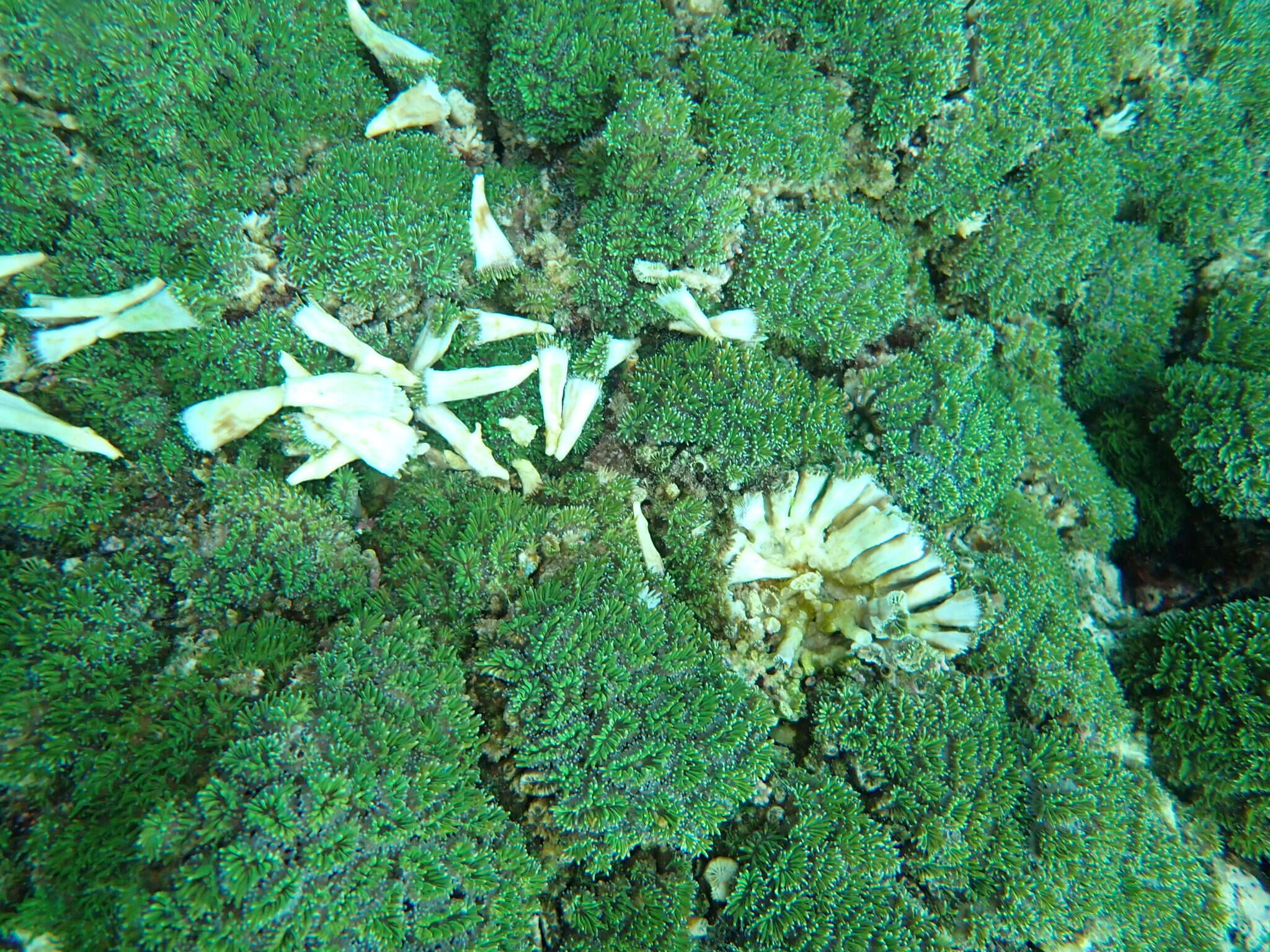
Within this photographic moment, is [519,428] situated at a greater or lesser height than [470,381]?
lesser

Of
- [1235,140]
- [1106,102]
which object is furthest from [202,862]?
[1235,140]

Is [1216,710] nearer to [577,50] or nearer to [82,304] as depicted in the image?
[577,50]

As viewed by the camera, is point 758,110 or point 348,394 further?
point 758,110

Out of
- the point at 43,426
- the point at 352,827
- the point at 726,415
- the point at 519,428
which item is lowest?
the point at 352,827

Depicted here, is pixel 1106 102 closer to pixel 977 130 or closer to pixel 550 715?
pixel 977 130

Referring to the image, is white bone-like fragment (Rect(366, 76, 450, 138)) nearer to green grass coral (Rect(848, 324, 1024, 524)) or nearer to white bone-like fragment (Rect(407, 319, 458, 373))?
white bone-like fragment (Rect(407, 319, 458, 373))

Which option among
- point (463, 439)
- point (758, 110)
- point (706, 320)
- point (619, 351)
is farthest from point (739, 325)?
point (463, 439)
